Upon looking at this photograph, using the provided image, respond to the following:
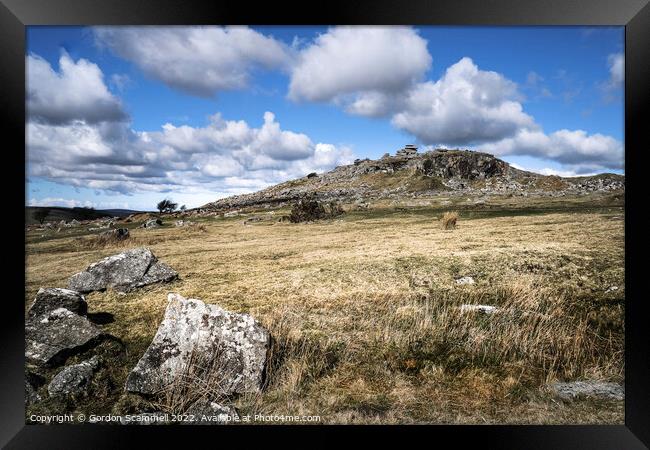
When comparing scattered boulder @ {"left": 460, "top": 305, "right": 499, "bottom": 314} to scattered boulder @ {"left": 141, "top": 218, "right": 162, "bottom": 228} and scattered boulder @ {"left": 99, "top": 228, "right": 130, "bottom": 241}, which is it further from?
scattered boulder @ {"left": 141, "top": 218, "right": 162, "bottom": 228}

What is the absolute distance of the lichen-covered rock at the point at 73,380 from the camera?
15.4 feet

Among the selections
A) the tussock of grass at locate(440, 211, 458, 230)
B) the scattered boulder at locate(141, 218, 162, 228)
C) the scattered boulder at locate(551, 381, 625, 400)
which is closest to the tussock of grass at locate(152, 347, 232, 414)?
the scattered boulder at locate(551, 381, 625, 400)

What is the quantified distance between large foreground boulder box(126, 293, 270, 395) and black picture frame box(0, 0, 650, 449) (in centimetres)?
68

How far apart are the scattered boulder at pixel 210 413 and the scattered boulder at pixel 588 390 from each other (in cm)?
466

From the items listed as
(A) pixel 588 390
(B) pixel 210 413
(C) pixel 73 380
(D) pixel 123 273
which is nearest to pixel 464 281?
(A) pixel 588 390

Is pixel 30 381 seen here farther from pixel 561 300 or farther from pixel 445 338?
pixel 561 300

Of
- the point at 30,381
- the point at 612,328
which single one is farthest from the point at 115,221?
the point at 612,328

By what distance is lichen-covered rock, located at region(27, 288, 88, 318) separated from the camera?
Result: 205 inches

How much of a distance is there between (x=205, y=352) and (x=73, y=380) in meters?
1.98

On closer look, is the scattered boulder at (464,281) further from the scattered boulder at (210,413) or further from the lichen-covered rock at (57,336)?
the lichen-covered rock at (57,336)

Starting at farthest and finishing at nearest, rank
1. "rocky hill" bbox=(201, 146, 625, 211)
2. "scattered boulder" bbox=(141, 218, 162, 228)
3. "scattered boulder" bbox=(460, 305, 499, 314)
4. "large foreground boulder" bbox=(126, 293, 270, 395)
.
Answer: "scattered boulder" bbox=(141, 218, 162, 228) < "rocky hill" bbox=(201, 146, 625, 211) < "scattered boulder" bbox=(460, 305, 499, 314) < "large foreground boulder" bbox=(126, 293, 270, 395)

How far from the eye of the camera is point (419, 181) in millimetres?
12102
